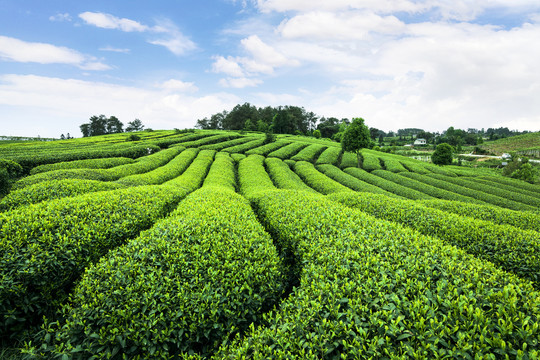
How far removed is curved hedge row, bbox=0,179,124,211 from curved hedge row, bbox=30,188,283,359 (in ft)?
26.1

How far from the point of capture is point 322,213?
8531mm

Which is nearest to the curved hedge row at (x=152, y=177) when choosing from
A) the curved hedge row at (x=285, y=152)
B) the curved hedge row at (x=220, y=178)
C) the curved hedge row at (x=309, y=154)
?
the curved hedge row at (x=220, y=178)

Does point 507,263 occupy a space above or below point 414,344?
below

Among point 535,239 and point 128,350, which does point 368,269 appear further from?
point 535,239

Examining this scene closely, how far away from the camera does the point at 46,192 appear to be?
10.9m

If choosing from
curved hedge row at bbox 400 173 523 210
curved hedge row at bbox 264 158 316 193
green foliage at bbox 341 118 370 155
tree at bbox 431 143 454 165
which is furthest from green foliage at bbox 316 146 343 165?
tree at bbox 431 143 454 165

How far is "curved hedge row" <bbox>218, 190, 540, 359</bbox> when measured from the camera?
315 centimetres

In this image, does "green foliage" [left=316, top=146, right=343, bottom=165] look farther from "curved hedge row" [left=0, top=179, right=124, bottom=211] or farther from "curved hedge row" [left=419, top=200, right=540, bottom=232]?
"curved hedge row" [left=0, top=179, right=124, bottom=211]

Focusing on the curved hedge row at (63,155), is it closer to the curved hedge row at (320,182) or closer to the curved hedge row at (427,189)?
the curved hedge row at (320,182)

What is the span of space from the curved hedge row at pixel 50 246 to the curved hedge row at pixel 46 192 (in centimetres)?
345

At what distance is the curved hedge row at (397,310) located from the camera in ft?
10.3

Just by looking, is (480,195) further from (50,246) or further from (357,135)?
(50,246)

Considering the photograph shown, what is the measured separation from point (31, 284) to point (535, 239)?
1391 centimetres

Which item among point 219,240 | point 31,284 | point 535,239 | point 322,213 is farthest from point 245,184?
point 535,239
